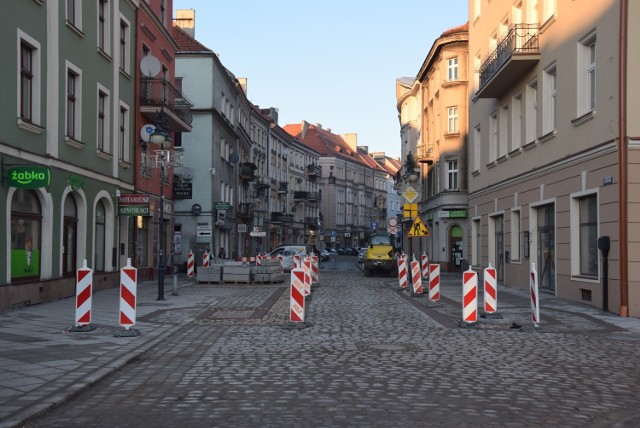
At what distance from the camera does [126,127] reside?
85.9ft

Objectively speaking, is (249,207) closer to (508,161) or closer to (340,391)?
(508,161)

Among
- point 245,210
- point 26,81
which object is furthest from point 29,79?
point 245,210

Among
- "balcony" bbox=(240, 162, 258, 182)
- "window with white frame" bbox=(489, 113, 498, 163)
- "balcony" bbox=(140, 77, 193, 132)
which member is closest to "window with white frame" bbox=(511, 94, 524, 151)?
"window with white frame" bbox=(489, 113, 498, 163)

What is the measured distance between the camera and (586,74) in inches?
737

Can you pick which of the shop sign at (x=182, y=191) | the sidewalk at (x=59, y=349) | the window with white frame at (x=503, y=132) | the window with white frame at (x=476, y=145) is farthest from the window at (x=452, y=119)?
the sidewalk at (x=59, y=349)

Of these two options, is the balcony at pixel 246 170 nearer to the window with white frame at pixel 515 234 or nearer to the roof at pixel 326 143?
the window with white frame at pixel 515 234

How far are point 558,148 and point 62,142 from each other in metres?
13.6

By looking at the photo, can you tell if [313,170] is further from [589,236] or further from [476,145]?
[589,236]

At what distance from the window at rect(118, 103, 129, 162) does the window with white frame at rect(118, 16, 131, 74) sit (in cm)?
142

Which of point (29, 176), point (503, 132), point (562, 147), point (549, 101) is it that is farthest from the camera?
point (503, 132)

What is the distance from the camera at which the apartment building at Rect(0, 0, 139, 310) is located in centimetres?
1620

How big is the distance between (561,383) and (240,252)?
5089 centimetres

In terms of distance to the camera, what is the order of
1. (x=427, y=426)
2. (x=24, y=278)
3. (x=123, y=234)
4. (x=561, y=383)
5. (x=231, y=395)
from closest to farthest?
(x=427, y=426) < (x=231, y=395) < (x=561, y=383) < (x=24, y=278) < (x=123, y=234)

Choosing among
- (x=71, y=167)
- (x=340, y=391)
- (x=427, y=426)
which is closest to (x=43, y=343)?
(x=340, y=391)
